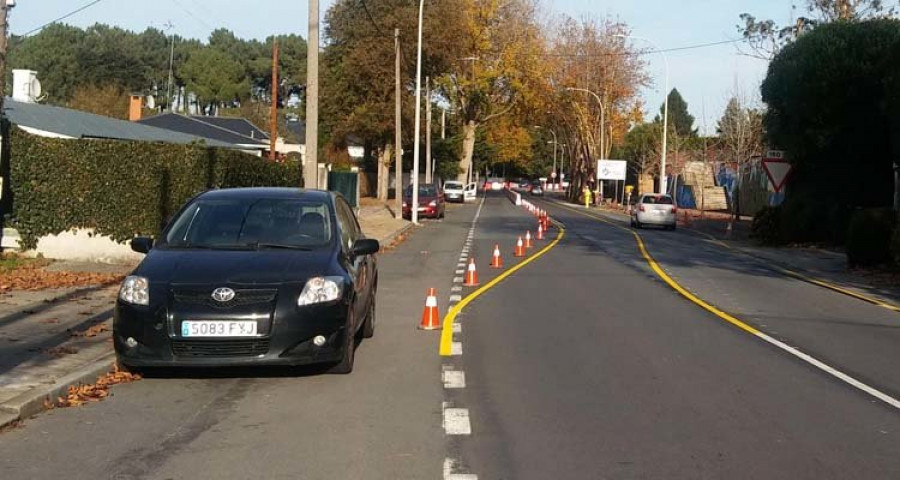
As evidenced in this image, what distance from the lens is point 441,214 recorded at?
46.0 meters

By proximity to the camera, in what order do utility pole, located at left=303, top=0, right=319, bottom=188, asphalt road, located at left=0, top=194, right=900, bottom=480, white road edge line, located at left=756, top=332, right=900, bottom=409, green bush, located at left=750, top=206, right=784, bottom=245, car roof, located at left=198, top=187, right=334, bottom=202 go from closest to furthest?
1. asphalt road, located at left=0, top=194, right=900, bottom=480
2. white road edge line, located at left=756, top=332, right=900, bottom=409
3. car roof, located at left=198, top=187, right=334, bottom=202
4. utility pole, located at left=303, top=0, right=319, bottom=188
5. green bush, located at left=750, top=206, right=784, bottom=245

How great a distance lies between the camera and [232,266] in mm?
8422

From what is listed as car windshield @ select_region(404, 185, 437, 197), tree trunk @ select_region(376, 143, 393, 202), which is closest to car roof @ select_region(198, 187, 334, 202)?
car windshield @ select_region(404, 185, 437, 197)

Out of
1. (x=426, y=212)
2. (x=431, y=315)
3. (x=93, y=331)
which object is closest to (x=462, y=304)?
(x=431, y=315)

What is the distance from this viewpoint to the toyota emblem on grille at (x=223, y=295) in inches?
317

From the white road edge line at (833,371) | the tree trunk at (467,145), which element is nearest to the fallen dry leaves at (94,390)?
the white road edge line at (833,371)

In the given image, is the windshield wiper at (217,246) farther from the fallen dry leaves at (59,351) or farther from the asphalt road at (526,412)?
the fallen dry leaves at (59,351)

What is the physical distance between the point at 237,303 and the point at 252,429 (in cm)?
138

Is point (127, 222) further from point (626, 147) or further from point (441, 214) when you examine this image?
point (626, 147)

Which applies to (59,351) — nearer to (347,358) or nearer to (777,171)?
(347,358)

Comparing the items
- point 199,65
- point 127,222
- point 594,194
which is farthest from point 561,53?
point 127,222

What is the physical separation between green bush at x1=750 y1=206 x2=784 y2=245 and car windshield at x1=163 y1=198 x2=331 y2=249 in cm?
2446

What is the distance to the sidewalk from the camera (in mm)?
7664

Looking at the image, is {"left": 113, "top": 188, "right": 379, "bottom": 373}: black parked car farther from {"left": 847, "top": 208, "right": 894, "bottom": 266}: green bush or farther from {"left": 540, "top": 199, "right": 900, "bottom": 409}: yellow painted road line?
{"left": 847, "top": 208, "right": 894, "bottom": 266}: green bush
